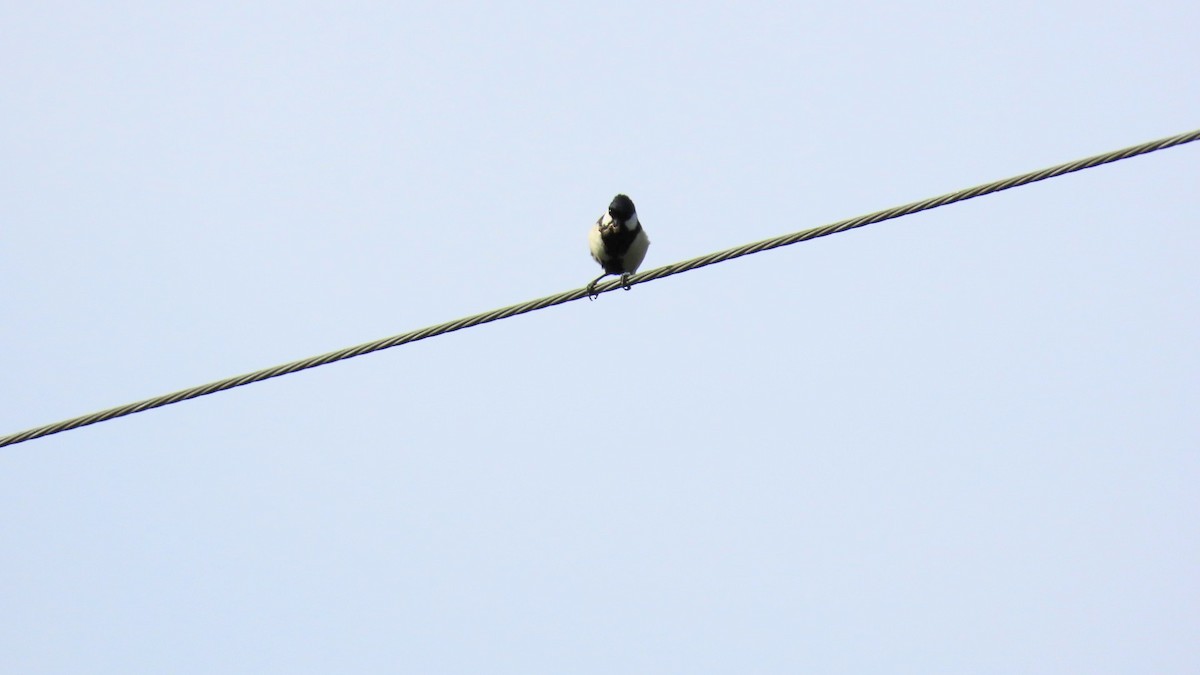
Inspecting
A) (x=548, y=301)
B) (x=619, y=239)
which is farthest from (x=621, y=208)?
(x=548, y=301)

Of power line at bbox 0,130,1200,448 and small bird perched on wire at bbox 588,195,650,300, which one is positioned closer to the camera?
power line at bbox 0,130,1200,448

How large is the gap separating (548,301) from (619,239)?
550 cm

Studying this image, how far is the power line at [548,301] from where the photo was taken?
8.09 meters

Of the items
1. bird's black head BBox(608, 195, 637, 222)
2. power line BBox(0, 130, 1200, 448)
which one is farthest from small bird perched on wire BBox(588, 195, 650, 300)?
power line BBox(0, 130, 1200, 448)

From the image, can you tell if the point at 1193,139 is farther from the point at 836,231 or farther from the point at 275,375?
the point at 275,375

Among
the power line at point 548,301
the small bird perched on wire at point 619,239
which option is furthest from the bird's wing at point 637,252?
the power line at point 548,301

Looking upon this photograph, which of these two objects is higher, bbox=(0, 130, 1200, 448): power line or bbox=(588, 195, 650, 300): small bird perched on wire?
bbox=(588, 195, 650, 300): small bird perched on wire

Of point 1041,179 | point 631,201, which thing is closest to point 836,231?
point 1041,179

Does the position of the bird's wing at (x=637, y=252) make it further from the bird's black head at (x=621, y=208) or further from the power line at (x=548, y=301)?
the power line at (x=548, y=301)

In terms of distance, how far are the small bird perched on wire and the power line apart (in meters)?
5.25

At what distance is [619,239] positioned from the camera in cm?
1471

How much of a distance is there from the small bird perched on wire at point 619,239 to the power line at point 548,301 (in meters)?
5.25

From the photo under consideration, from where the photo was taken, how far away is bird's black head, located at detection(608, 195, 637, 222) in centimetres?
1453

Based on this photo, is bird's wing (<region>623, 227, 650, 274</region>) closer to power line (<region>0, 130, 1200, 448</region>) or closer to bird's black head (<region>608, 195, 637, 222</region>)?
bird's black head (<region>608, 195, 637, 222</region>)
